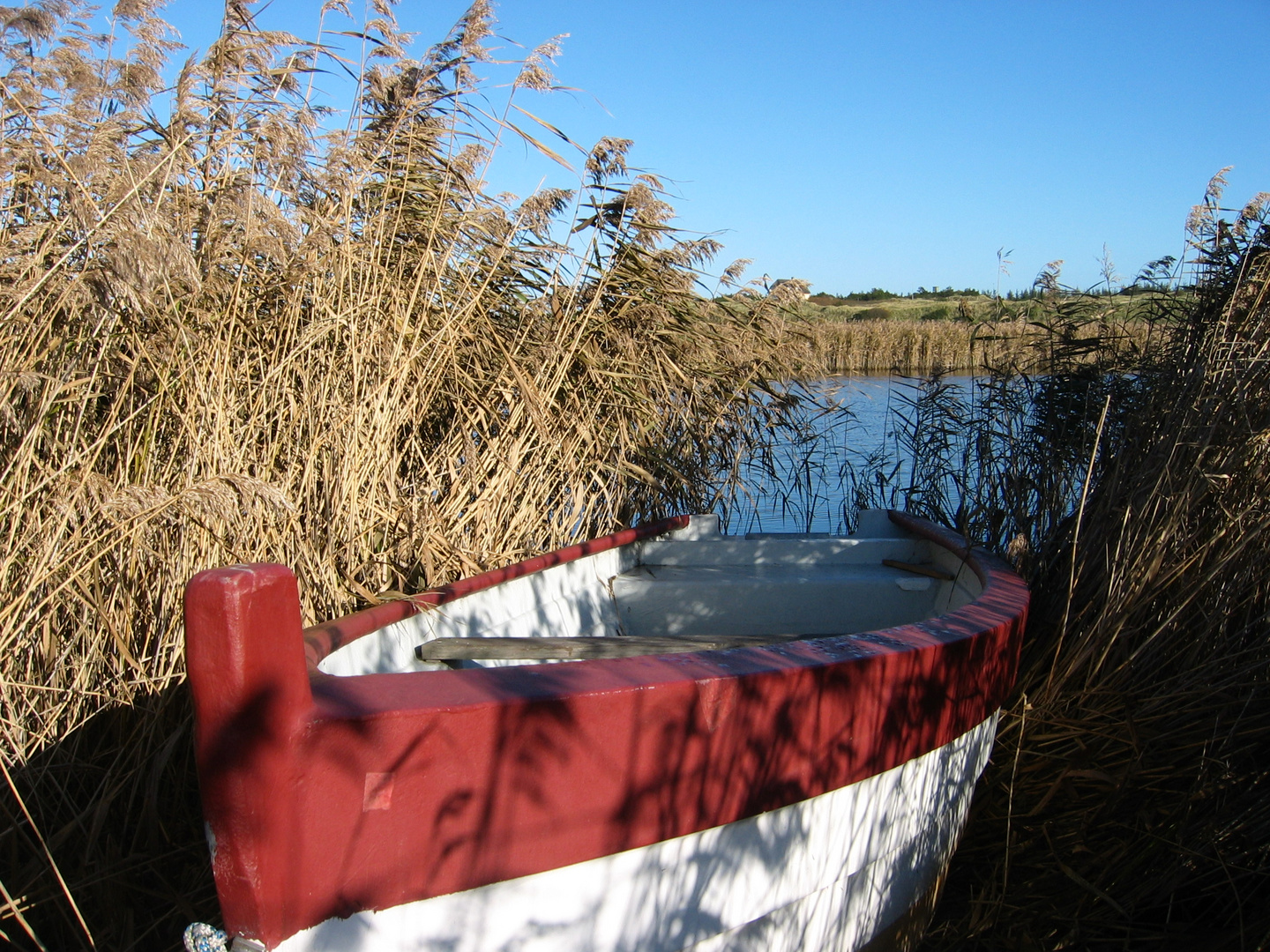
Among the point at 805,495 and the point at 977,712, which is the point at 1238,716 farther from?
the point at 805,495

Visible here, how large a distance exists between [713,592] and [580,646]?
1236mm

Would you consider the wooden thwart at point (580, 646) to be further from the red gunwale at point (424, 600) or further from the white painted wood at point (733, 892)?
the white painted wood at point (733, 892)

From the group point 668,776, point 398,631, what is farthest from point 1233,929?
point 398,631

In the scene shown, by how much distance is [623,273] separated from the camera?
453 centimetres

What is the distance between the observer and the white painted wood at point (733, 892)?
1407mm

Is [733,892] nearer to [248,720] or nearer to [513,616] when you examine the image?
[248,720]

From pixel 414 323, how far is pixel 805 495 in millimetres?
4138

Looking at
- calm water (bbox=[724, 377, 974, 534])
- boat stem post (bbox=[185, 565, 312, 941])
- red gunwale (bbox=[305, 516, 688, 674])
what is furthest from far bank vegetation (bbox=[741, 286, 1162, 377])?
boat stem post (bbox=[185, 565, 312, 941])

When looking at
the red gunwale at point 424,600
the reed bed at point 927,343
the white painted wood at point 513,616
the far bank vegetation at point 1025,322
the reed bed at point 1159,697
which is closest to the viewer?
the red gunwale at point 424,600

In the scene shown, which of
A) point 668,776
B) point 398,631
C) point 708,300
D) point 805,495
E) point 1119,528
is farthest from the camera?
point 805,495

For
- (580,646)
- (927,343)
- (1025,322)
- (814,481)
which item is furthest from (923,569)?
(927,343)

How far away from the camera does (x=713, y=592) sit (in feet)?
11.2

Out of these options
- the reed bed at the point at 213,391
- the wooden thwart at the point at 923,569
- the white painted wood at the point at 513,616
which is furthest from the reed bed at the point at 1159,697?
the reed bed at the point at 213,391

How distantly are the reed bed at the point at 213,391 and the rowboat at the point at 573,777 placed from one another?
0.53m
